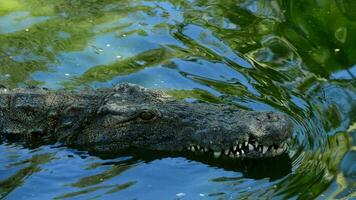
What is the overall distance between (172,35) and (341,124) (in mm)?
3844

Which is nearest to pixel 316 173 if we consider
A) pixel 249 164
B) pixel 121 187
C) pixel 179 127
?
pixel 249 164

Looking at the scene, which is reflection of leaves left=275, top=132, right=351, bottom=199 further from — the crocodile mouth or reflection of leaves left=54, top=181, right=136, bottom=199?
reflection of leaves left=54, top=181, right=136, bottom=199

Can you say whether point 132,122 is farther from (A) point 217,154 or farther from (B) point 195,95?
(B) point 195,95

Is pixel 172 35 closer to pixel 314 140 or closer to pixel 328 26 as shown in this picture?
pixel 328 26

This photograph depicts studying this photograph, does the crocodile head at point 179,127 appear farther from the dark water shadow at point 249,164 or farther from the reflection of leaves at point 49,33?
the reflection of leaves at point 49,33

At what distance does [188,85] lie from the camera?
996 cm

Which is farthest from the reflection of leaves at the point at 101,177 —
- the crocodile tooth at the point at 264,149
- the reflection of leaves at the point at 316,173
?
the reflection of leaves at the point at 316,173

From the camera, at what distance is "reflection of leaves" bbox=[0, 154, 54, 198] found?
25.7 feet

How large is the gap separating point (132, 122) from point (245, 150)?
4.70 feet

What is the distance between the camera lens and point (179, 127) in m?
8.43

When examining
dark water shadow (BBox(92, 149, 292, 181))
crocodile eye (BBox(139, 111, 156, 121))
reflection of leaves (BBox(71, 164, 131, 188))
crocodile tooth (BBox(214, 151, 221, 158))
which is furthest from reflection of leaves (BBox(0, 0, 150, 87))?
crocodile tooth (BBox(214, 151, 221, 158))

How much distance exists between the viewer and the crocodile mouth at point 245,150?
7.86 metres

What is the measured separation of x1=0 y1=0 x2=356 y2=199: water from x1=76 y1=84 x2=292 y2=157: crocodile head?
0.16 metres

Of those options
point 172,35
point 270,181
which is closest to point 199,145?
point 270,181
